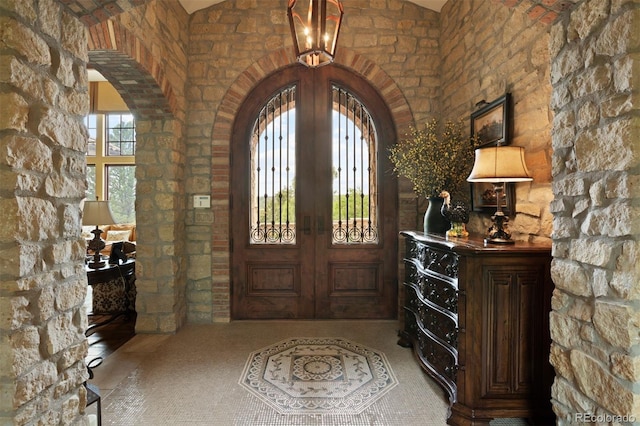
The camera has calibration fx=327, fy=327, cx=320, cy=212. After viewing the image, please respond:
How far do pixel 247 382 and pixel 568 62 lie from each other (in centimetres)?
268

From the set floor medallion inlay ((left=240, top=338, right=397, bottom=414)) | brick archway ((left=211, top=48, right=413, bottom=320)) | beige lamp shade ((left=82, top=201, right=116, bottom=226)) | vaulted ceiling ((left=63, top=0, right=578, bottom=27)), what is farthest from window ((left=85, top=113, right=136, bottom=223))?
vaulted ceiling ((left=63, top=0, right=578, bottom=27))

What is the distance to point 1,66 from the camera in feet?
3.69

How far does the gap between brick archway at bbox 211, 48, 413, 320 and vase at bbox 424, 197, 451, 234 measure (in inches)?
42.0

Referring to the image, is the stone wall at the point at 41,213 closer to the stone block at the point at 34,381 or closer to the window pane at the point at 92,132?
the stone block at the point at 34,381

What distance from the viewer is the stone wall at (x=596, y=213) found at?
114cm

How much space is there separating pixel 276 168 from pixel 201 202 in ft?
2.93

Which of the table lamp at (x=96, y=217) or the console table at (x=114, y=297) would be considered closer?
the table lamp at (x=96, y=217)

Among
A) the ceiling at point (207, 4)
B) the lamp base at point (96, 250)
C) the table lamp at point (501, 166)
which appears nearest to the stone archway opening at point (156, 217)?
the lamp base at point (96, 250)

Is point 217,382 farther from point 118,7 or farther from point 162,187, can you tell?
point 118,7

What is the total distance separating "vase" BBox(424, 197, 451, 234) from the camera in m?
2.85

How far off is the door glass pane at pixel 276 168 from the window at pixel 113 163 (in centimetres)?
519

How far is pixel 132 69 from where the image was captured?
273 centimetres

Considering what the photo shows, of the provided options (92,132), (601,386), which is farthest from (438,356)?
(92,132)

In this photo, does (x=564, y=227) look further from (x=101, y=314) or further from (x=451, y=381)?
(x=101, y=314)
